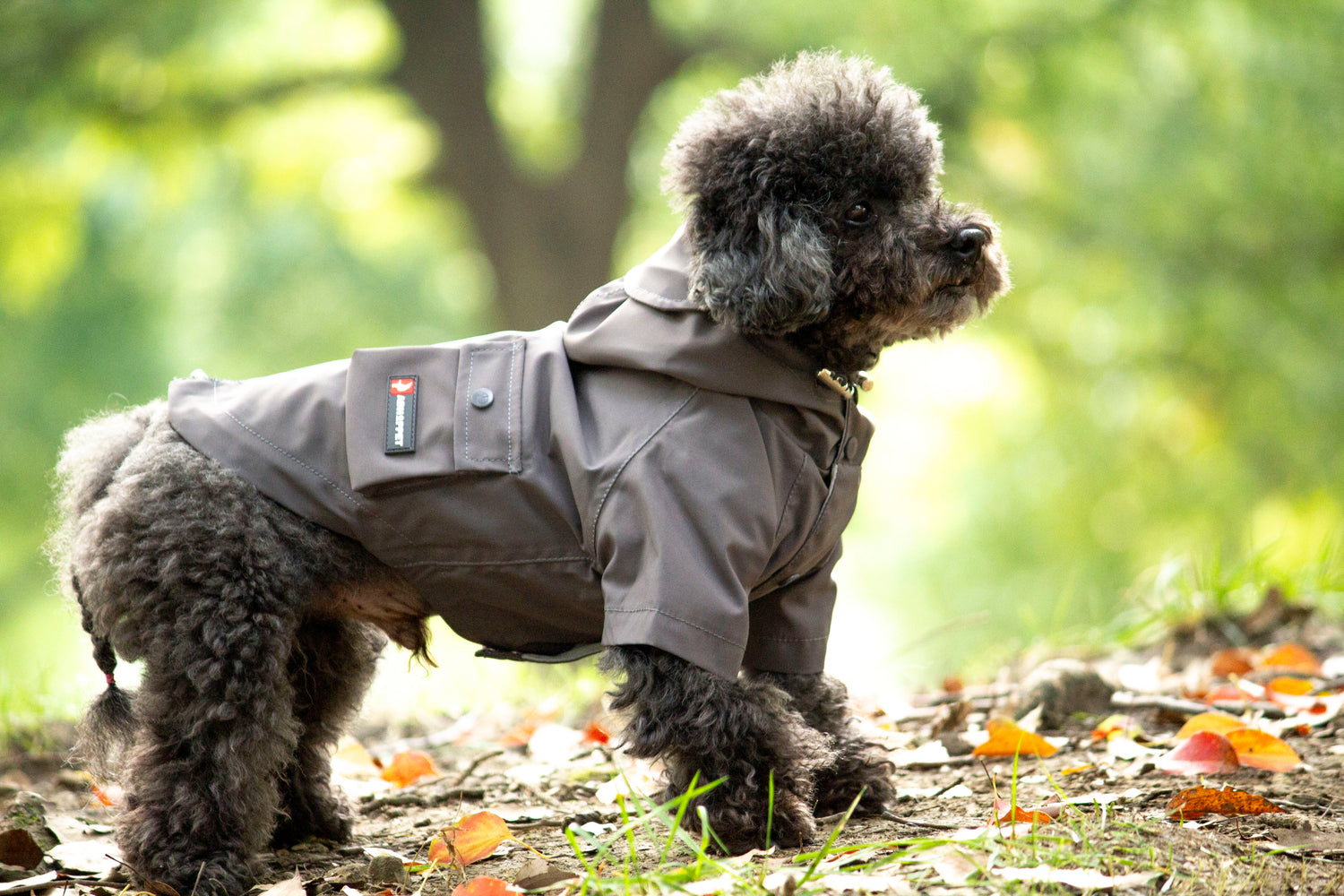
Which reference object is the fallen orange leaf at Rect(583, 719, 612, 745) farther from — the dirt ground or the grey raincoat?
the grey raincoat

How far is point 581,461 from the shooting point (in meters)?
2.64

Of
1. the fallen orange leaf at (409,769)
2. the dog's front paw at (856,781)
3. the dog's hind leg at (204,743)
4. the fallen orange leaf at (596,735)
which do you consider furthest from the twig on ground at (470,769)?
the dog's front paw at (856,781)

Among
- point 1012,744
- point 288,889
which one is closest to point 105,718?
point 288,889

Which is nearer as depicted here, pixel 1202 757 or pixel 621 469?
pixel 621 469

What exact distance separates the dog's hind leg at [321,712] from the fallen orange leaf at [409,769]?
0.47 m

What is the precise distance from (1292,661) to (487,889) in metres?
2.88

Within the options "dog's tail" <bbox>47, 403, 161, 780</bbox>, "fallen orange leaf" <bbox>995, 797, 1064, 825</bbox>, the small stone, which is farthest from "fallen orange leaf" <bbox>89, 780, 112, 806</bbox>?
"fallen orange leaf" <bbox>995, 797, 1064, 825</bbox>

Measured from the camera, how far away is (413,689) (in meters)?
5.54

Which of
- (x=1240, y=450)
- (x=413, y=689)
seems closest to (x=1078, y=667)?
(x=413, y=689)

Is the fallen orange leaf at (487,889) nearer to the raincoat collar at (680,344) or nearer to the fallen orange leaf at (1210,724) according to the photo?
the raincoat collar at (680,344)

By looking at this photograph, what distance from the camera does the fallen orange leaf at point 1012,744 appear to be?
314cm

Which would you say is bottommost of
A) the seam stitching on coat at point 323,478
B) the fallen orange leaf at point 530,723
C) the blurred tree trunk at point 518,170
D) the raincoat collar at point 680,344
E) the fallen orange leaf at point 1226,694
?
the fallen orange leaf at point 530,723

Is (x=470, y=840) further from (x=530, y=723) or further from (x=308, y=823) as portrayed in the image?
(x=530, y=723)

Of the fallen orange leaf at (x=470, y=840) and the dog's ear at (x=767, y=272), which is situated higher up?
the dog's ear at (x=767, y=272)
